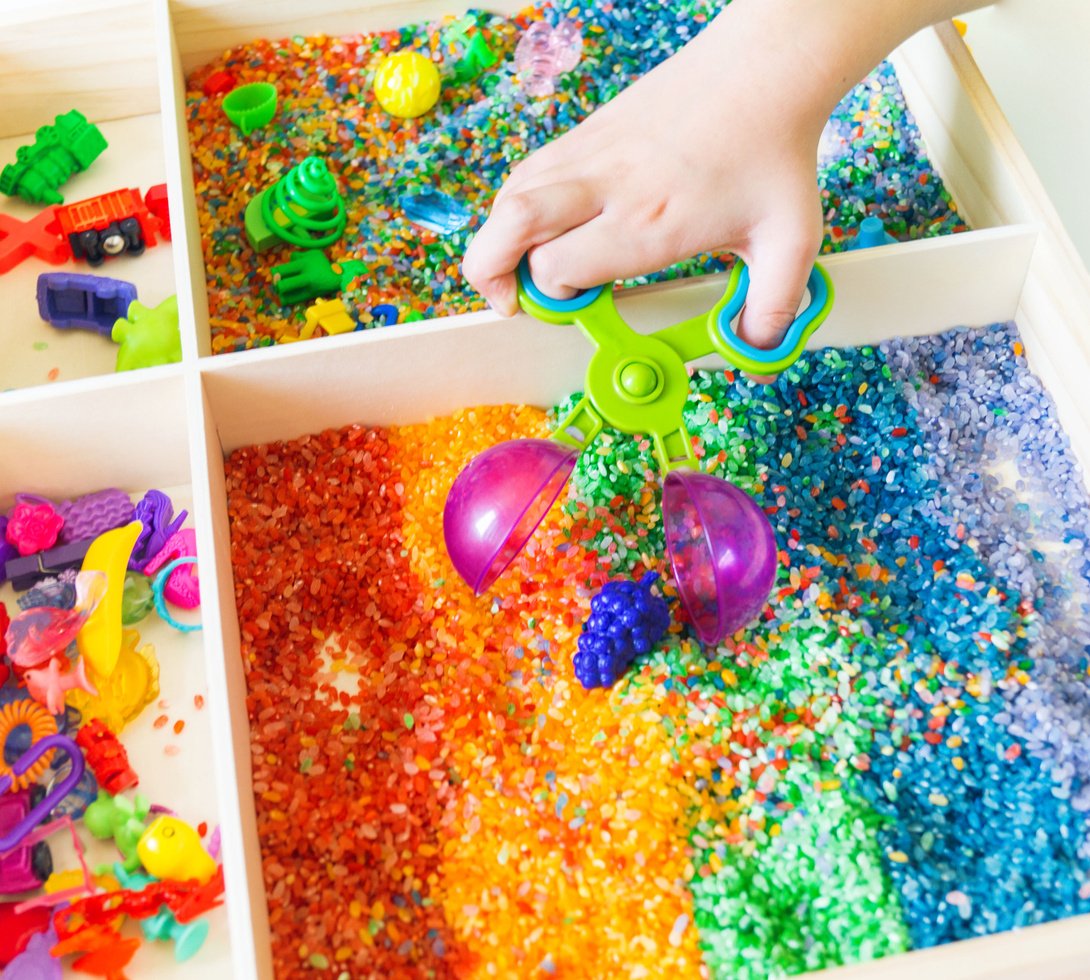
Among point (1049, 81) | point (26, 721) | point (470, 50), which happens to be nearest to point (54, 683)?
point (26, 721)

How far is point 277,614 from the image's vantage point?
3.25 ft

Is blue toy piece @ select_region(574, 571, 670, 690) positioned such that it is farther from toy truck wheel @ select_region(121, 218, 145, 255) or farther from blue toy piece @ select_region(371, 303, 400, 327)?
toy truck wheel @ select_region(121, 218, 145, 255)

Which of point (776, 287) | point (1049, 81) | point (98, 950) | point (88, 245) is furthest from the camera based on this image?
point (1049, 81)

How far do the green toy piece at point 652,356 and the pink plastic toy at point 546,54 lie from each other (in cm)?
40

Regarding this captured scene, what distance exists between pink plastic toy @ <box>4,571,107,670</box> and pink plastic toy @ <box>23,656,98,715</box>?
0.01 meters

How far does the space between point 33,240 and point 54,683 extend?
525 millimetres

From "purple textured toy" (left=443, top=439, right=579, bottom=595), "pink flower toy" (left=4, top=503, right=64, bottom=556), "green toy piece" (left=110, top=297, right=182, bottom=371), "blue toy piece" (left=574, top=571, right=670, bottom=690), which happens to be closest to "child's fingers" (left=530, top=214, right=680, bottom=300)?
"purple textured toy" (left=443, top=439, right=579, bottom=595)

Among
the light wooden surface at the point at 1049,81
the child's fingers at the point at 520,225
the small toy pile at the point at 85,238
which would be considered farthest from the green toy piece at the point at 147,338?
the light wooden surface at the point at 1049,81

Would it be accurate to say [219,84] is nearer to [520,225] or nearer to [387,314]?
[387,314]

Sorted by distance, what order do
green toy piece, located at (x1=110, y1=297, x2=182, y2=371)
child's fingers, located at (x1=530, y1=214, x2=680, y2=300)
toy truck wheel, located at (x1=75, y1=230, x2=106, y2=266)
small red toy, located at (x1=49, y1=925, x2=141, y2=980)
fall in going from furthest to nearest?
toy truck wheel, located at (x1=75, y1=230, x2=106, y2=266) < green toy piece, located at (x1=110, y1=297, x2=182, y2=371) < child's fingers, located at (x1=530, y1=214, x2=680, y2=300) < small red toy, located at (x1=49, y1=925, x2=141, y2=980)

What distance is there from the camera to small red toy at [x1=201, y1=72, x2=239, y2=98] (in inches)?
51.5

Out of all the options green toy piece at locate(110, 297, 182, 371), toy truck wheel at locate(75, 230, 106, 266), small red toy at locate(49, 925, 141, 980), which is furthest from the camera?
toy truck wheel at locate(75, 230, 106, 266)

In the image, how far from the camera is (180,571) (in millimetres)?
1011

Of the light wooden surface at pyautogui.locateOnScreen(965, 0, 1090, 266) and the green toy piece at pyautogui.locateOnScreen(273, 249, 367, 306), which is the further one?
the light wooden surface at pyautogui.locateOnScreen(965, 0, 1090, 266)
